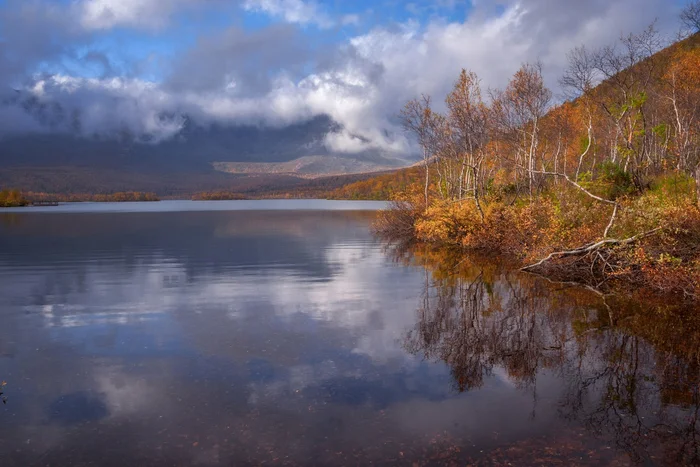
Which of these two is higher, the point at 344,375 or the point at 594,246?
the point at 594,246

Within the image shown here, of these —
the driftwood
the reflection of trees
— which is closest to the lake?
the reflection of trees

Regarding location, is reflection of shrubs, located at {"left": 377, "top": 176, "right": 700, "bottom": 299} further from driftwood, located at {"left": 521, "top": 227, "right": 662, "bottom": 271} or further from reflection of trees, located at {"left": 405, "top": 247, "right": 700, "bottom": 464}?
reflection of trees, located at {"left": 405, "top": 247, "right": 700, "bottom": 464}

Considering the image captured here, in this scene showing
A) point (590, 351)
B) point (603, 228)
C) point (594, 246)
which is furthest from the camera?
point (603, 228)

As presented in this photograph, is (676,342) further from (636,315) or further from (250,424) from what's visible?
(250,424)

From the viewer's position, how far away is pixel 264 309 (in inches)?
575

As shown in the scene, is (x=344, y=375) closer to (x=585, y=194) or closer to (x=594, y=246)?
(x=594, y=246)

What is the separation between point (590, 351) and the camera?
10.6 m

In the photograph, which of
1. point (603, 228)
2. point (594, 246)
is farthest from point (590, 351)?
point (603, 228)

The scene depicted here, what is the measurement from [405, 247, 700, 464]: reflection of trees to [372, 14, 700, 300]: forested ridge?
1.99 metres

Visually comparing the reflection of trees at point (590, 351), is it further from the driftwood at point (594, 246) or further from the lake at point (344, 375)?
the driftwood at point (594, 246)

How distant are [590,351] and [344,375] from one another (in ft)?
16.9

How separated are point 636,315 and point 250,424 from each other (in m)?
10.6

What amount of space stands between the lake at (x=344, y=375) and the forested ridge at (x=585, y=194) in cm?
177

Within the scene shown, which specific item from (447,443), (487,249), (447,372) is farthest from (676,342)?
(487,249)
